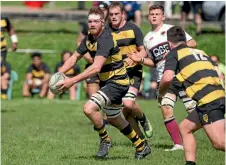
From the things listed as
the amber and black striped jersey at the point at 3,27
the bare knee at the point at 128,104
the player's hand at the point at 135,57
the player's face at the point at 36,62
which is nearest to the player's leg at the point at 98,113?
the player's hand at the point at 135,57

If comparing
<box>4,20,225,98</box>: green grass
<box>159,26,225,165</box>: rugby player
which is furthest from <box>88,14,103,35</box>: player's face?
<box>4,20,225,98</box>: green grass

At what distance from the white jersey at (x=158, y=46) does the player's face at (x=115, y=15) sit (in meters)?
0.59

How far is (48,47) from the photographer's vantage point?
87.4 ft

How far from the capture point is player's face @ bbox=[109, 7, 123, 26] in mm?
11781

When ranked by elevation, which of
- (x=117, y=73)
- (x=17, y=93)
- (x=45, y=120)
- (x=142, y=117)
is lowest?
(x=17, y=93)

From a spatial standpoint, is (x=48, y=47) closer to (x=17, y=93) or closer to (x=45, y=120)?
(x=17, y=93)

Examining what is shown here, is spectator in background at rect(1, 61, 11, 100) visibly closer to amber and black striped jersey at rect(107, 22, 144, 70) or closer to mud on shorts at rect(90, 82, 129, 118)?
amber and black striped jersey at rect(107, 22, 144, 70)

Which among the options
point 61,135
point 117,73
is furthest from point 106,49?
point 61,135

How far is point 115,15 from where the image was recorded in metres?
11.8

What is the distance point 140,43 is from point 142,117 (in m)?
1.19

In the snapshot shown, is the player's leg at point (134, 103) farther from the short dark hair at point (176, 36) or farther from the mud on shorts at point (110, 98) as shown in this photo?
the short dark hair at point (176, 36)

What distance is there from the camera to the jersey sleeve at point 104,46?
32.6ft

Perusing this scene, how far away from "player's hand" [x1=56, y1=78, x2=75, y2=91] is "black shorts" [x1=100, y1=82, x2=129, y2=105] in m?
0.60

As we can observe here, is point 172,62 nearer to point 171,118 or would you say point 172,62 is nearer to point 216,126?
point 216,126
